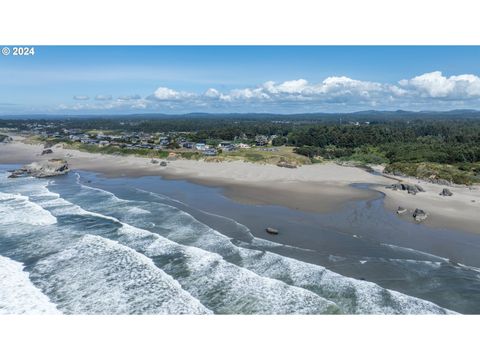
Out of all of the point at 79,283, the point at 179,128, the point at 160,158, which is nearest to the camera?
the point at 79,283

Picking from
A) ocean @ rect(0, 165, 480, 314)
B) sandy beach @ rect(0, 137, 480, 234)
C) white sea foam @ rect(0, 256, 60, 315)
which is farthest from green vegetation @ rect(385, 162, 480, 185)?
white sea foam @ rect(0, 256, 60, 315)

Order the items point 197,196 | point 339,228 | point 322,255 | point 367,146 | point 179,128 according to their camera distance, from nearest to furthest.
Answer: point 322,255
point 339,228
point 197,196
point 367,146
point 179,128

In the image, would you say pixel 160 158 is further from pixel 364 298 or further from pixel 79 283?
pixel 364 298

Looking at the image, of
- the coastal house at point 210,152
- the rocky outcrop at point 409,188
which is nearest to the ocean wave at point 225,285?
the rocky outcrop at point 409,188

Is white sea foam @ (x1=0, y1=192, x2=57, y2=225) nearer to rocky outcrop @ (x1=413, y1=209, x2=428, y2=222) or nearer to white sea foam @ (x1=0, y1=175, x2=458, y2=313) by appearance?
white sea foam @ (x1=0, y1=175, x2=458, y2=313)

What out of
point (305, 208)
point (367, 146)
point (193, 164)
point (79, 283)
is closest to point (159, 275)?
point (79, 283)

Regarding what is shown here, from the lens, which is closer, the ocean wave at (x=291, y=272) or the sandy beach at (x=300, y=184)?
the ocean wave at (x=291, y=272)

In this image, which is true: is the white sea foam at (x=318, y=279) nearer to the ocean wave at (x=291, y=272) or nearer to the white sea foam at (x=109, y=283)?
the ocean wave at (x=291, y=272)
